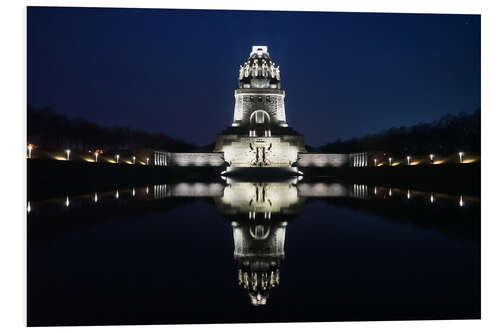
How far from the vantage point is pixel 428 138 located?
38438 millimetres

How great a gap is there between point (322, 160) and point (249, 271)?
124 ft

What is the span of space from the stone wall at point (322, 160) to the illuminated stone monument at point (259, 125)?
88 centimetres

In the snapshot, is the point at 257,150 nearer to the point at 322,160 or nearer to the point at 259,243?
the point at 322,160

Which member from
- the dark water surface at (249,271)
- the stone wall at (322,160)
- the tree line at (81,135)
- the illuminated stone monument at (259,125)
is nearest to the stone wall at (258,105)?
the illuminated stone monument at (259,125)

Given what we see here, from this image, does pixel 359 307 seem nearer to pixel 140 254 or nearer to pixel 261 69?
pixel 140 254

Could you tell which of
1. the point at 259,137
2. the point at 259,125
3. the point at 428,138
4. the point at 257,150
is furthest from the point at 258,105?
the point at 428,138

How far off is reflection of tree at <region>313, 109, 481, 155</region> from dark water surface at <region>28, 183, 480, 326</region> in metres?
26.8

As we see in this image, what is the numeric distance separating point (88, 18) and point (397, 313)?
6.98 metres

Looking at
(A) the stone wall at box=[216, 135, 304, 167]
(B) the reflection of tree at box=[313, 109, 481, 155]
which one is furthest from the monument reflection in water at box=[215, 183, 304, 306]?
(A) the stone wall at box=[216, 135, 304, 167]

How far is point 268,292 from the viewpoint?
184 inches

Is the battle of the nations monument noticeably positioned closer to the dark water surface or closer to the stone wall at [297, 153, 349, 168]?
the stone wall at [297, 153, 349, 168]

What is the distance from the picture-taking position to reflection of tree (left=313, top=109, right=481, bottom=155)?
109 ft

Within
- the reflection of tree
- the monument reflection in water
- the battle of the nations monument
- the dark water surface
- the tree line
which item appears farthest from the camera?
the battle of the nations monument

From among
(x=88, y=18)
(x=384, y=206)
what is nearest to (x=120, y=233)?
(x=88, y=18)
